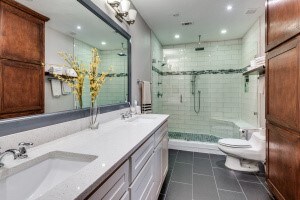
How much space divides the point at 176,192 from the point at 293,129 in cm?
142

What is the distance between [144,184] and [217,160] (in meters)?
2.22

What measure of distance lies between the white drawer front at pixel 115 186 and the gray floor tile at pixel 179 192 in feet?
4.18

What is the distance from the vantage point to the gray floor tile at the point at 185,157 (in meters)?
3.07

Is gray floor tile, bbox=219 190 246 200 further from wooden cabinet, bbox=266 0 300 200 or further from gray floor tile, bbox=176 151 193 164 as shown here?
gray floor tile, bbox=176 151 193 164

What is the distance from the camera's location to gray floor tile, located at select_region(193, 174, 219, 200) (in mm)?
2012

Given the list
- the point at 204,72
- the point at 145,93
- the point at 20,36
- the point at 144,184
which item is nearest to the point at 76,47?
the point at 20,36

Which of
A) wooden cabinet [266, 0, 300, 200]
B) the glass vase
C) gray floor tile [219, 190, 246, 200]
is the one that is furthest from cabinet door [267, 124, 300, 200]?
the glass vase

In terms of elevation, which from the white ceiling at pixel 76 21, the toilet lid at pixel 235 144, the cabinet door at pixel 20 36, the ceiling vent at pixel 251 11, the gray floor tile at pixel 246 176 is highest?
the ceiling vent at pixel 251 11

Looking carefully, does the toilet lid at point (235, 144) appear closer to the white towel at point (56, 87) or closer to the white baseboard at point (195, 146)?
the white baseboard at point (195, 146)

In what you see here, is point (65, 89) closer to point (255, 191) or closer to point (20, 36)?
point (20, 36)

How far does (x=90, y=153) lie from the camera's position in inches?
36.6

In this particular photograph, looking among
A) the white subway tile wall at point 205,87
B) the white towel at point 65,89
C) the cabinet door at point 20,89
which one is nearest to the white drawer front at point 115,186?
the cabinet door at point 20,89

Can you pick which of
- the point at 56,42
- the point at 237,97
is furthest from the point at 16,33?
the point at 237,97

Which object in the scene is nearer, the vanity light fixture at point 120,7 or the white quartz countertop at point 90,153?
the white quartz countertop at point 90,153
